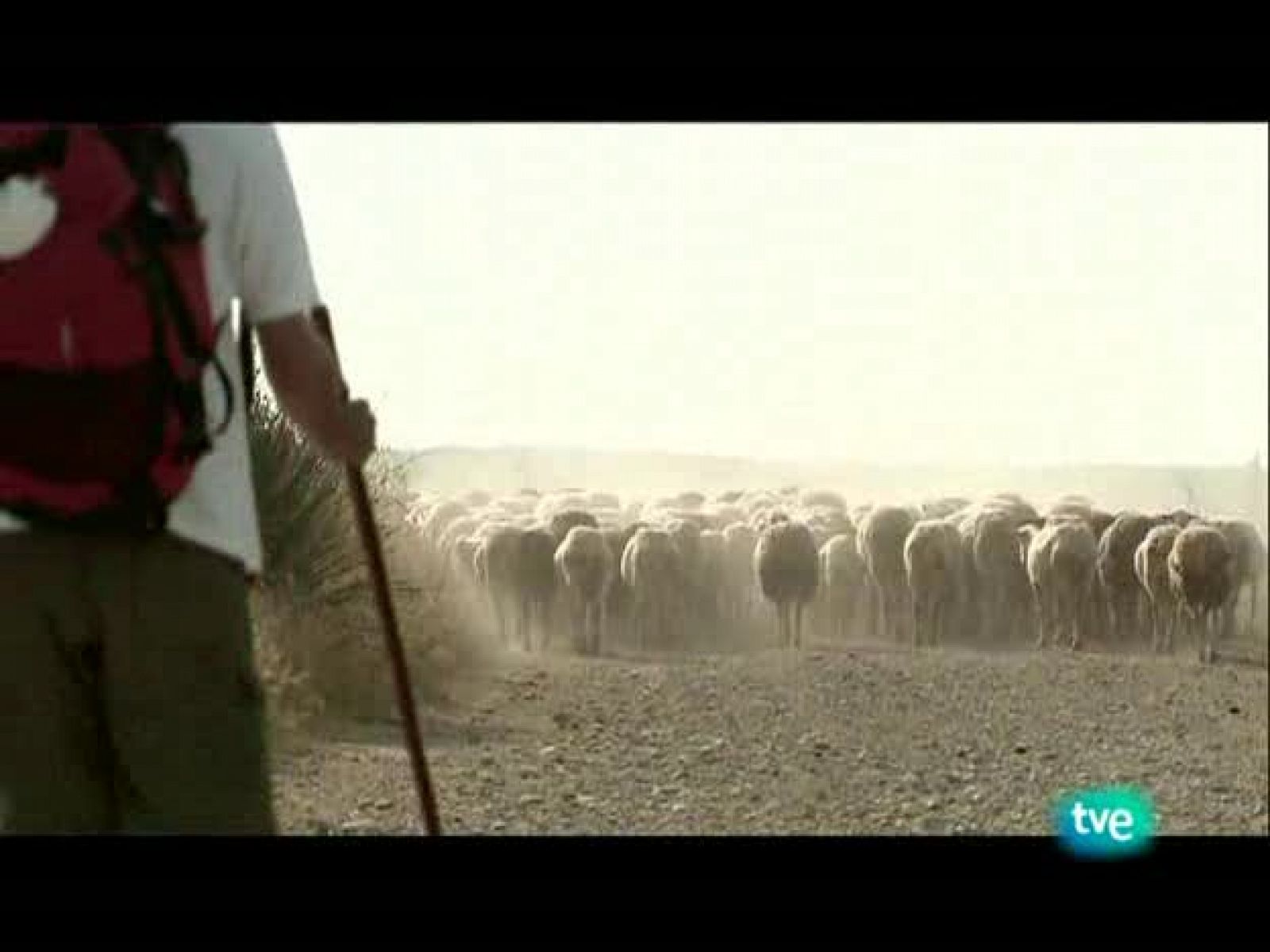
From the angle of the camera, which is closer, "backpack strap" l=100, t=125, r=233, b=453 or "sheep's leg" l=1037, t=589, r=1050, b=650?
"backpack strap" l=100, t=125, r=233, b=453

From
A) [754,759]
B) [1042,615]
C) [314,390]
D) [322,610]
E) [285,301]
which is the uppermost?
[285,301]

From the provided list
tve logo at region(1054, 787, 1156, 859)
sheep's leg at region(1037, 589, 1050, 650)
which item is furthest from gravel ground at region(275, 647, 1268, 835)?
sheep's leg at region(1037, 589, 1050, 650)

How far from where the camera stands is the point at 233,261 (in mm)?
2832

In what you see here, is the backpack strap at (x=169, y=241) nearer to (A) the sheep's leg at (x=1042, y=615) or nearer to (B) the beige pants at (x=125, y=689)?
(B) the beige pants at (x=125, y=689)

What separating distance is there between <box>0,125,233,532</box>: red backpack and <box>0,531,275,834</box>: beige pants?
0.26ft

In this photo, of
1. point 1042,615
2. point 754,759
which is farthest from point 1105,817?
point 1042,615

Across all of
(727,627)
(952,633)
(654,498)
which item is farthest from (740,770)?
(654,498)

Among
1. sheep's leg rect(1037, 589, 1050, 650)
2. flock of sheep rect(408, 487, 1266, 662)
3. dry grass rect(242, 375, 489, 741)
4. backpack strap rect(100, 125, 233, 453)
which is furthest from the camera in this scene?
sheep's leg rect(1037, 589, 1050, 650)

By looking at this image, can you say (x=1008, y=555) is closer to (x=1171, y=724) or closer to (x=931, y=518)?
(x=931, y=518)

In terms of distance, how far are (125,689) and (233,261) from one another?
1.97ft

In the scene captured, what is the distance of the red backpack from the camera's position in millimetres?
2742

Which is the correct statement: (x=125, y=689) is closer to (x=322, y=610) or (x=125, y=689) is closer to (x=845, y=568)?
(x=322, y=610)

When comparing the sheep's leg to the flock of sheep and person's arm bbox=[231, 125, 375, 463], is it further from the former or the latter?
person's arm bbox=[231, 125, 375, 463]
